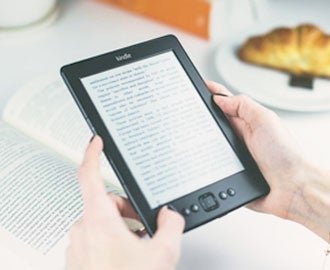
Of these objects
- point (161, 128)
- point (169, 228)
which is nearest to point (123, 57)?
point (161, 128)

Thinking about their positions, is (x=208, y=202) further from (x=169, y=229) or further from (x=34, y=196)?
(x=34, y=196)

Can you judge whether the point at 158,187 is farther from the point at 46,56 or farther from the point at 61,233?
the point at 46,56

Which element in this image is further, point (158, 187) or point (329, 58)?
point (329, 58)

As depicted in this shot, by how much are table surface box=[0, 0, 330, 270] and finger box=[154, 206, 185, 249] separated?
93mm

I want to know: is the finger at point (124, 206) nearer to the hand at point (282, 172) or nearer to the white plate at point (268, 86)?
the hand at point (282, 172)

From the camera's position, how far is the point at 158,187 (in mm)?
507

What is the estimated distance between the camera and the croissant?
77cm

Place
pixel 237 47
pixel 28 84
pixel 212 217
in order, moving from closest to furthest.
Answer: pixel 212 217
pixel 28 84
pixel 237 47

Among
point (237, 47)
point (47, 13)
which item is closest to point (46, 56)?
point (47, 13)

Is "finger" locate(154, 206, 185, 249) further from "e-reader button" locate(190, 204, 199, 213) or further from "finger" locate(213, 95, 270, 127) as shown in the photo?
"finger" locate(213, 95, 270, 127)

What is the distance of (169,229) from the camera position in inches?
17.8

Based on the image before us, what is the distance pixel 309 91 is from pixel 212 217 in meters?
0.31

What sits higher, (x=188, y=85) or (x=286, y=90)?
(x=188, y=85)

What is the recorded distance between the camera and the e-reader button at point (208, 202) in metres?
0.51
